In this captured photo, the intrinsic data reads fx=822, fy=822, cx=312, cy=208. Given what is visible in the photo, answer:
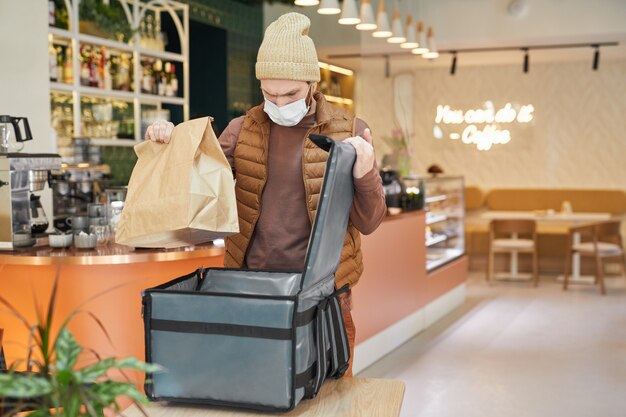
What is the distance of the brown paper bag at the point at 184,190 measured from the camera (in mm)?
2049

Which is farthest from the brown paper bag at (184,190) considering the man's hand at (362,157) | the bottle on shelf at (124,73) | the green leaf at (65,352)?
the bottle on shelf at (124,73)

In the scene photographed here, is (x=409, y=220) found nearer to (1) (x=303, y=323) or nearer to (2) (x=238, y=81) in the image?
(2) (x=238, y=81)

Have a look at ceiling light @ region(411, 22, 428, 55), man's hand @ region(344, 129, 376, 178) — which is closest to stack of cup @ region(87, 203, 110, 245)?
man's hand @ region(344, 129, 376, 178)

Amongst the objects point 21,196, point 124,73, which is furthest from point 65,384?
point 124,73

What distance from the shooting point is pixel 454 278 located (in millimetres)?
8539

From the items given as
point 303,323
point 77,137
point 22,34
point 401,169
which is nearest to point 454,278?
point 401,169

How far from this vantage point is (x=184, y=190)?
2045 mm

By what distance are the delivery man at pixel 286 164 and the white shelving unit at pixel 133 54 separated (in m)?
4.34

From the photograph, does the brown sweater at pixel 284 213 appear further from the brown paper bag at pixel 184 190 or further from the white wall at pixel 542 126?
the white wall at pixel 542 126

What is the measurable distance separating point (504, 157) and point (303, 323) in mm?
10945

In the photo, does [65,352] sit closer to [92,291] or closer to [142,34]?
[92,291]

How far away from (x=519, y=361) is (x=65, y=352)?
18.1 feet

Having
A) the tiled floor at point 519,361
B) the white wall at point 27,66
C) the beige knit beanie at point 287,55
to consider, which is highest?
the white wall at point 27,66

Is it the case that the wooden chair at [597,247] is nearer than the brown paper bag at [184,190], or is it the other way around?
the brown paper bag at [184,190]
